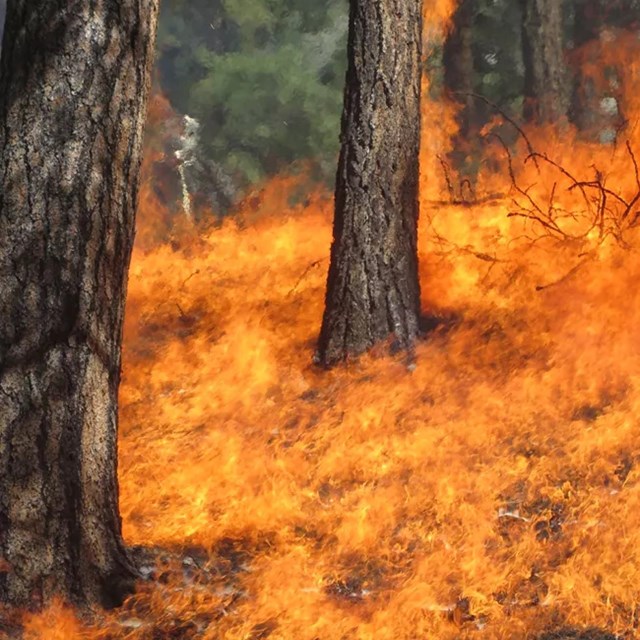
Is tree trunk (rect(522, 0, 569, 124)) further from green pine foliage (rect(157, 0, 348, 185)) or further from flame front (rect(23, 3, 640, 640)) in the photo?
green pine foliage (rect(157, 0, 348, 185))

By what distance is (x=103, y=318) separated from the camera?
4422mm

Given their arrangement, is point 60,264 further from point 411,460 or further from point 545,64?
point 545,64

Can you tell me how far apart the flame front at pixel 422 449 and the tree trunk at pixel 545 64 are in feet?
12.4

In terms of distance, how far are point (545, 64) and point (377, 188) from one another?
24.9ft

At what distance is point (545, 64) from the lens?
45.0 ft

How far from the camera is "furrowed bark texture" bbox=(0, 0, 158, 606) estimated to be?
165 inches

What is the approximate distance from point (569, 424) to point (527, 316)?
160cm

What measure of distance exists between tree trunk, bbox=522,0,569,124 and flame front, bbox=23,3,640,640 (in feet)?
12.4

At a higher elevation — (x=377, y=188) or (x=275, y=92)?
(x=275, y=92)

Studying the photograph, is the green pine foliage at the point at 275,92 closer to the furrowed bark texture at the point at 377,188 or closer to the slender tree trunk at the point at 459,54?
the slender tree trunk at the point at 459,54

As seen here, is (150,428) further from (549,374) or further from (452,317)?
(549,374)

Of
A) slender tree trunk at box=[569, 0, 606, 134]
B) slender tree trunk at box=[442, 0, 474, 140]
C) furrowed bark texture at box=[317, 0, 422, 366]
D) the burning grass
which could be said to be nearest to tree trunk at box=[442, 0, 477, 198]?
slender tree trunk at box=[442, 0, 474, 140]

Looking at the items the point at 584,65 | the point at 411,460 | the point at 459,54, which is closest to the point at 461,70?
the point at 459,54

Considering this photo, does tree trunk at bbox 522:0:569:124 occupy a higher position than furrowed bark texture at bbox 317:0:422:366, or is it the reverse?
tree trunk at bbox 522:0:569:124
